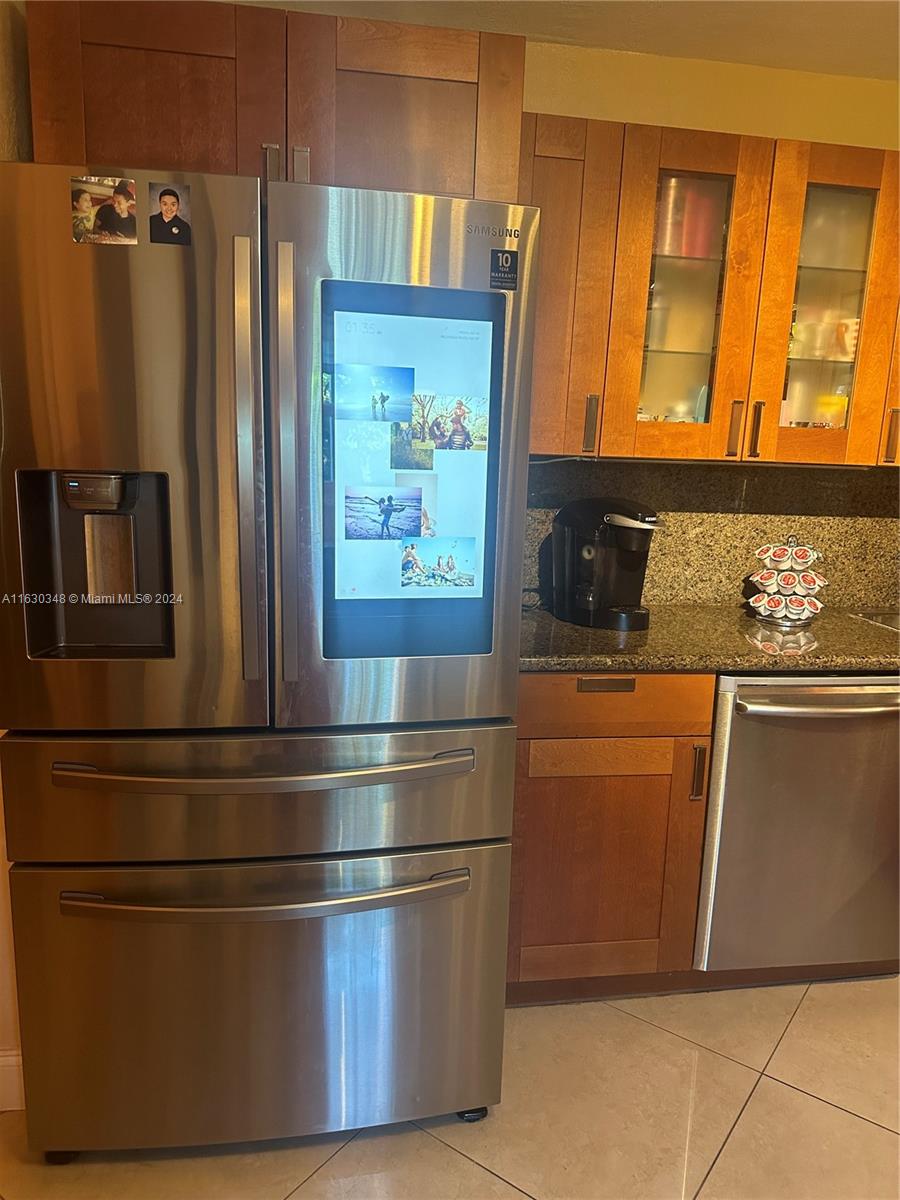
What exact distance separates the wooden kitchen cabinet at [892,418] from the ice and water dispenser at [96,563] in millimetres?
1999

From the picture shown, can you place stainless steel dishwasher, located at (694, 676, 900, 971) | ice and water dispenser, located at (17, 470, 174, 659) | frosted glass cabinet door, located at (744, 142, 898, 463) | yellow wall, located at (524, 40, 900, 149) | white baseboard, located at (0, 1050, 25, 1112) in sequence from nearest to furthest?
1. ice and water dispenser, located at (17, 470, 174, 659)
2. white baseboard, located at (0, 1050, 25, 1112)
3. stainless steel dishwasher, located at (694, 676, 900, 971)
4. frosted glass cabinet door, located at (744, 142, 898, 463)
5. yellow wall, located at (524, 40, 900, 149)

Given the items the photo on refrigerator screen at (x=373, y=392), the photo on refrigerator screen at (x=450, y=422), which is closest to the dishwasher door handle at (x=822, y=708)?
the photo on refrigerator screen at (x=450, y=422)

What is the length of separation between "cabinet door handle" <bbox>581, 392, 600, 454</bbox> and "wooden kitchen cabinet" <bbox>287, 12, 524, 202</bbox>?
2.05 feet

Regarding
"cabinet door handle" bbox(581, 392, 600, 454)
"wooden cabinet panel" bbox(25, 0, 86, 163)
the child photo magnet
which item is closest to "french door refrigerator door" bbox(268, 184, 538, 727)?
the child photo magnet

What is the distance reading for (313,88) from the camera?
1.56 meters

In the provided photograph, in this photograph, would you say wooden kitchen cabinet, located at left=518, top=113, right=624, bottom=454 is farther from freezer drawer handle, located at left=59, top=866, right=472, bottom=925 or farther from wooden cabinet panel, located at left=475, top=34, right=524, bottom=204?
freezer drawer handle, located at left=59, top=866, right=472, bottom=925

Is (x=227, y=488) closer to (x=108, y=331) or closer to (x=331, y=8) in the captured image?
(x=108, y=331)

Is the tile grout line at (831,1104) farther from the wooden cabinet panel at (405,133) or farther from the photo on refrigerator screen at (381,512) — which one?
the wooden cabinet panel at (405,133)

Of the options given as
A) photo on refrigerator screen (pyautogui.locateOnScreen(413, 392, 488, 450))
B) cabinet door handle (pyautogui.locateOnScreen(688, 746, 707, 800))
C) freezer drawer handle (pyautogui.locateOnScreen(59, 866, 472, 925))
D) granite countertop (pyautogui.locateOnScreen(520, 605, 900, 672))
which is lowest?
freezer drawer handle (pyautogui.locateOnScreen(59, 866, 472, 925))

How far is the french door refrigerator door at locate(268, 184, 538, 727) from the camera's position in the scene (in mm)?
1355

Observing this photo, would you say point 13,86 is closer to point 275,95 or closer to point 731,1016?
point 275,95

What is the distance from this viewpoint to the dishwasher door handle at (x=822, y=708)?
1.96m

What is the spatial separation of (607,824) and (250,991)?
94 cm

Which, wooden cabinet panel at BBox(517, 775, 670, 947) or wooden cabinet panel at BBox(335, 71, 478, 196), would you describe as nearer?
wooden cabinet panel at BBox(335, 71, 478, 196)
